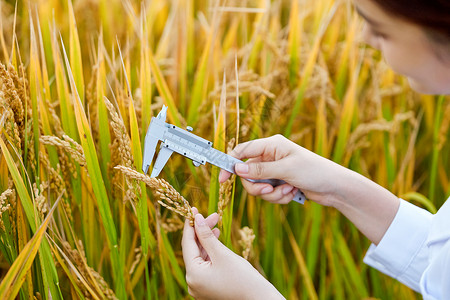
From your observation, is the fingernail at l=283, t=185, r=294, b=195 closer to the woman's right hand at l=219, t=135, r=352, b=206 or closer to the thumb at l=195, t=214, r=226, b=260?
the woman's right hand at l=219, t=135, r=352, b=206

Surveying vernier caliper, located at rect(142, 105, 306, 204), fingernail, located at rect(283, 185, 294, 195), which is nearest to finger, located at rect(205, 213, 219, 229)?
vernier caliper, located at rect(142, 105, 306, 204)

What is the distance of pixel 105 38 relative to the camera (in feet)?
5.69

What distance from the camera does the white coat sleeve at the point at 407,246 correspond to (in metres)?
1.25

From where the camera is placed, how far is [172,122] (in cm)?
128

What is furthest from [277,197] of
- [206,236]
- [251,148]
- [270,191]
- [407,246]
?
[407,246]

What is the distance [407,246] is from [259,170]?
49 cm

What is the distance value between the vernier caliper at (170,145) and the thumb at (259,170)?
49 millimetres

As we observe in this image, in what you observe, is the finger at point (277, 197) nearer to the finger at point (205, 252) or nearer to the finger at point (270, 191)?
the finger at point (270, 191)

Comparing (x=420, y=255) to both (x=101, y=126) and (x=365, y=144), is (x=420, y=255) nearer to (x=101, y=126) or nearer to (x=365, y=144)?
(x=365, y=144)

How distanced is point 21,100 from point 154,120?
0.29m

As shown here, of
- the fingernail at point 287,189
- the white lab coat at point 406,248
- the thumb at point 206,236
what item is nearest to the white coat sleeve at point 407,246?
the white lab coat at point 406,248

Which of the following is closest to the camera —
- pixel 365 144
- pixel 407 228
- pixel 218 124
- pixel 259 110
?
pixel 218 124

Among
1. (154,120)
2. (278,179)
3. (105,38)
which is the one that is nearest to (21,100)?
(154,120)

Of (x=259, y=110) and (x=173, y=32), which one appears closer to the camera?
(x=259, y=110)
